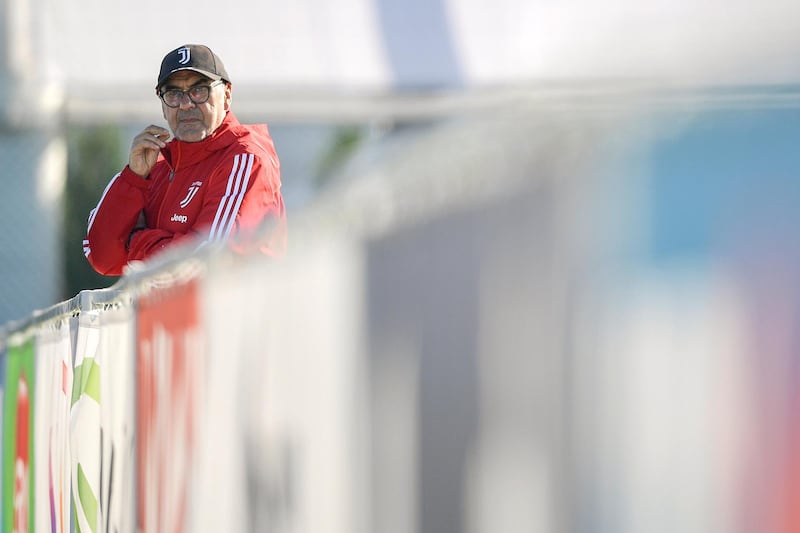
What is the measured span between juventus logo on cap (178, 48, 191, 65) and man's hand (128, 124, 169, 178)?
16 cm

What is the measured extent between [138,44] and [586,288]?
1072 cm

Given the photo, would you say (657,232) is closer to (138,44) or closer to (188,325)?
(188,325)

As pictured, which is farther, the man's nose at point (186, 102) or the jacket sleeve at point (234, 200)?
the man's nose at point (186, 102)

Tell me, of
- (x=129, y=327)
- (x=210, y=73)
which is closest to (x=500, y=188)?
(x=129, y=327)

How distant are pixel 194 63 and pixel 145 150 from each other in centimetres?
23

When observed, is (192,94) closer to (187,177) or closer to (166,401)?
(187,177)

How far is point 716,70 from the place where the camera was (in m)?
1.12

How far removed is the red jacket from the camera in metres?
3.12

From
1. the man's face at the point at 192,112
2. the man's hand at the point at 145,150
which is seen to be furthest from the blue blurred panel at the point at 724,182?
the man's hand at the point at 145,150

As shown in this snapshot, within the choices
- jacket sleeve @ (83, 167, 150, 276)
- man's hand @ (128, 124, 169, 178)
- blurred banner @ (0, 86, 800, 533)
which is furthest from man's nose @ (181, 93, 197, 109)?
blurred banner @ (0, 86, 800, 533)

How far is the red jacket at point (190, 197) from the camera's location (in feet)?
10.2

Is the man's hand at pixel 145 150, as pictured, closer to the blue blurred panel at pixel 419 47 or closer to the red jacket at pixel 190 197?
the red jacket at pixel 190 197

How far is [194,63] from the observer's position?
331 cm

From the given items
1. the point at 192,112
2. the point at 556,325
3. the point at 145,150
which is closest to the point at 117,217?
the point at 145,150
